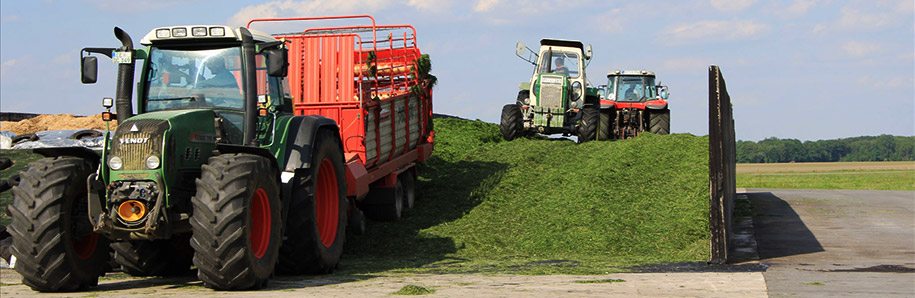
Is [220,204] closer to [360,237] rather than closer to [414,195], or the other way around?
[360,237]

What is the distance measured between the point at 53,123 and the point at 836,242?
12422 mm

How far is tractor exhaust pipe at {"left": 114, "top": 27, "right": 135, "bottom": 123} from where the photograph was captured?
7625 mm

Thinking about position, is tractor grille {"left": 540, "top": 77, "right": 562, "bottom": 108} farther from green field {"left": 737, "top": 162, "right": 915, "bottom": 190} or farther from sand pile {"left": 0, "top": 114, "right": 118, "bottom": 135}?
green field {"left": 737, "top": 162, "right": 915, "bottom": 190}

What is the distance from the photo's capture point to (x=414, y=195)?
1287 cm

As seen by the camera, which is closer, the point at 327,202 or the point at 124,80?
the point at 124,80

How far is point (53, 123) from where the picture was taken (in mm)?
15547

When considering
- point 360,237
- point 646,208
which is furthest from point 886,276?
point 360,237

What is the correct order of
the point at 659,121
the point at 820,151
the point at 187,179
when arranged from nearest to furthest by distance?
the point at 187,179 → the point at 659,121 → the point at 820,151

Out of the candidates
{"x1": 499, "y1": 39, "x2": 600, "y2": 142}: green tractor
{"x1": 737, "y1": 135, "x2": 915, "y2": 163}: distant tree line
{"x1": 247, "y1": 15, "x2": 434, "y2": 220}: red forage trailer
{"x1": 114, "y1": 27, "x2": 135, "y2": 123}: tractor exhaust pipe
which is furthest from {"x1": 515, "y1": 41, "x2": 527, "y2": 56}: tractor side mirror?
{"x1": 737, "y1": 135, "x2": 915, "y2": 163}: distant tree line

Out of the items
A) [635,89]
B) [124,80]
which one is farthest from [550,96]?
[124,80]

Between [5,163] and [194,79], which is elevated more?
[194,79]

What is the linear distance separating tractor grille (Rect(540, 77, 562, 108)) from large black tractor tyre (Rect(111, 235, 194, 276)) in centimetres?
1180

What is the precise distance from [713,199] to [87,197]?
19.3ft

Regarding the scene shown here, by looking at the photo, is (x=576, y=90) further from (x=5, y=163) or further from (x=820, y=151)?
(x=820, y=151)
